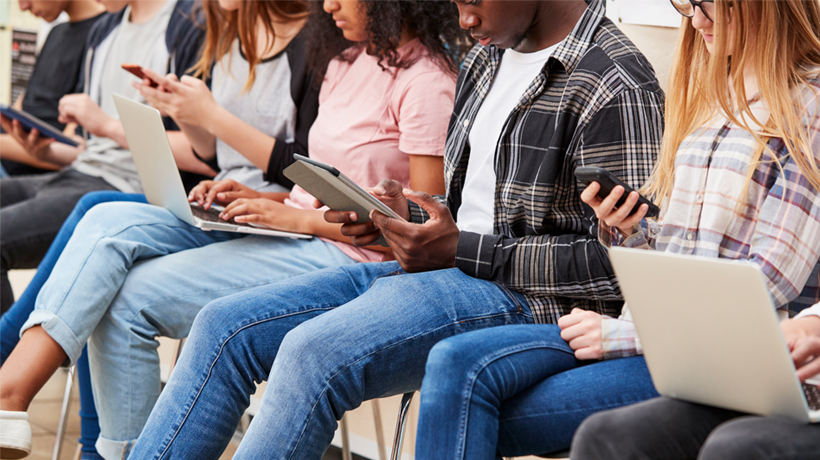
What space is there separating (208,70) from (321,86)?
441 millimetres

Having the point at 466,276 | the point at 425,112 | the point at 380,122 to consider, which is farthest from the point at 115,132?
the point at 466,276

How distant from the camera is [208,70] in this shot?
6.47 ft

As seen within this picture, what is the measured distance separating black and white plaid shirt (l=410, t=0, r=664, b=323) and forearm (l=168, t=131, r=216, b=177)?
3.41ft

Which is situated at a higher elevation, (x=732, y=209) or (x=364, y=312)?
(x=732, y=209)

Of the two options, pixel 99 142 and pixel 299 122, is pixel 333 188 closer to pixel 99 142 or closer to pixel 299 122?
pixel 299 122

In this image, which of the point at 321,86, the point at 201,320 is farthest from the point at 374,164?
the point at 201,320

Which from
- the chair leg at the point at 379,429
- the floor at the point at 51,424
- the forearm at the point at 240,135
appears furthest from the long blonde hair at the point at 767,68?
the floor at the point at 51,424

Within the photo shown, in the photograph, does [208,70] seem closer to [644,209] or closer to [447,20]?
[447,20]

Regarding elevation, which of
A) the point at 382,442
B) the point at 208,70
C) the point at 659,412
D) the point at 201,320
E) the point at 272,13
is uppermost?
the point at 272,13

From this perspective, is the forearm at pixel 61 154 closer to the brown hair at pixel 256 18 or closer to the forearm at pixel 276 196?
the brown hair at pixel 256 18

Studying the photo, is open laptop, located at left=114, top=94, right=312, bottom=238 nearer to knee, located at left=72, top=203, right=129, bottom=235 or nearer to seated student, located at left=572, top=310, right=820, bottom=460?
knee, located at left=72, top=203, right=129, bottom=235

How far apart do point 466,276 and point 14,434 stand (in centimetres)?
80

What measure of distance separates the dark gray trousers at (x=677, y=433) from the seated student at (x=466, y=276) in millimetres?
309

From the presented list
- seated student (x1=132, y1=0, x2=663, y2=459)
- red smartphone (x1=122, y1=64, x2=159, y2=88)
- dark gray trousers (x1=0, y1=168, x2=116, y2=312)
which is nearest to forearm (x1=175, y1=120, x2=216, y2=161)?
red smartphone (x1=122, y1=64, x2=159, y2=88)
